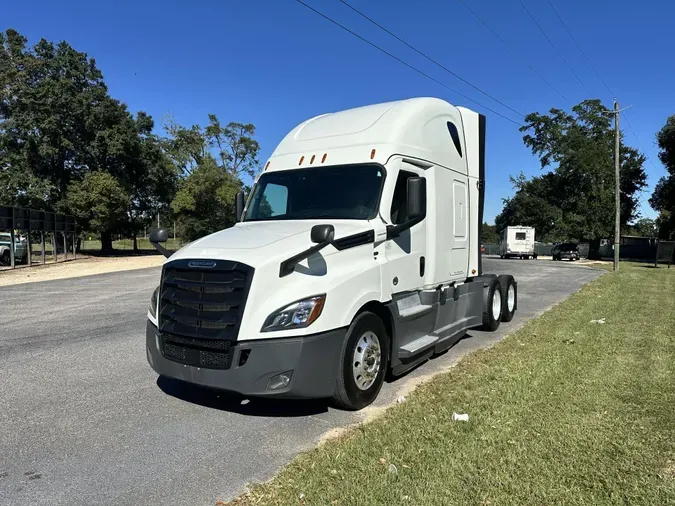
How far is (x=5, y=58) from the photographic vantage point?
37.8 meters

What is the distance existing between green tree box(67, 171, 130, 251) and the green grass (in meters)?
36.3

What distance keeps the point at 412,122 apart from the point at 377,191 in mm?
1270

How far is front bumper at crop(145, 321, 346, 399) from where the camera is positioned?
409cm

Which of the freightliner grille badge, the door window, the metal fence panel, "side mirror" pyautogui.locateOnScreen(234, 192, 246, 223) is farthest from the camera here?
the metal fence panel

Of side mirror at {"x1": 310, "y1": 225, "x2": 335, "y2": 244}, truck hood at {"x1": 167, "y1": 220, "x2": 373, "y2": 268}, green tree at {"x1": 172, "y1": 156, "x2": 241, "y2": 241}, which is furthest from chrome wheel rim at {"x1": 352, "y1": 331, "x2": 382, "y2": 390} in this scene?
green tree at {"x1": 172, "y1": 156, "x2": 241, "y2": 241}

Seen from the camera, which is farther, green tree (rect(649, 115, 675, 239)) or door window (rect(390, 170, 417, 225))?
green tree (rect(649, 115, 675, 239))

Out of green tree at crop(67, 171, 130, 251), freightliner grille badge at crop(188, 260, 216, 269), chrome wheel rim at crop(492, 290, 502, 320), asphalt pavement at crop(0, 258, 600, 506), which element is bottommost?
asphalt pavement at crop(0, 258, 600, 506)

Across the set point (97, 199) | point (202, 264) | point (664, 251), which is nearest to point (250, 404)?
point (202, 264)

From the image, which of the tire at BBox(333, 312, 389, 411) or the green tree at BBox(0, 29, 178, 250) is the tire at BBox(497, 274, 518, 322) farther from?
the green tree at BBox(0, 29, 178, 250)

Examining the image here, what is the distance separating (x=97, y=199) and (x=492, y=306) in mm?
34609

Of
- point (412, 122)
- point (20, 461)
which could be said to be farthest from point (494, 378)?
point (20, 461)

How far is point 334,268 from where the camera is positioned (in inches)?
178

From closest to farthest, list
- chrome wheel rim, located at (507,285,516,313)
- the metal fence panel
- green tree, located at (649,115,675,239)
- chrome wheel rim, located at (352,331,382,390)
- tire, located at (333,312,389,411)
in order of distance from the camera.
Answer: tire, located at (333,312,389,411) < chrome wheel rim, located at (352,331,382,390) < chrome wheel rim, located at (507,285,516,313) < the metal fence panel < green tree, located at (649,115,675,239)

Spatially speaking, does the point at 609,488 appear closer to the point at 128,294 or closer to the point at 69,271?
the point at 128,294
